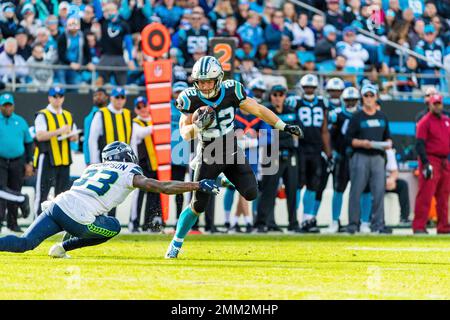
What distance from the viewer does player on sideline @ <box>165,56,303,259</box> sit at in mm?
11648

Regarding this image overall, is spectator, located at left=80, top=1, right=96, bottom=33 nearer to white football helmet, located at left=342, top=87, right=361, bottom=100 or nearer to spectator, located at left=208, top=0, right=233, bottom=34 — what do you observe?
spectator, located at left=208, top=0, right=233, bottom=34

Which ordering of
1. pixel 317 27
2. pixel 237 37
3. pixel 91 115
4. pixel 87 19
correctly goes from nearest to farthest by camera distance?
pixel 91 115
pixel 87 19
pixel 237 37
pixel 317 27

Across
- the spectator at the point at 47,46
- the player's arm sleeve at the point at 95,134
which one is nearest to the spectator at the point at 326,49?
the spectator at the point at 47,46

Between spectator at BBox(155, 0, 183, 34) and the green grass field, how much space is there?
754cm

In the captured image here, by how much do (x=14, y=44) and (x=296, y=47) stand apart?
542 cm

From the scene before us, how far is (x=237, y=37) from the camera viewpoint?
21797 millimetres

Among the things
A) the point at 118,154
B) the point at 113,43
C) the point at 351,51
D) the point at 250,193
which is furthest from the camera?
the point at 351,51

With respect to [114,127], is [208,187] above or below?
below

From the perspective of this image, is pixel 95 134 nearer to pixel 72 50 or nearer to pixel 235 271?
pixel 72 50

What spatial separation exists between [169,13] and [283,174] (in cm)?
554

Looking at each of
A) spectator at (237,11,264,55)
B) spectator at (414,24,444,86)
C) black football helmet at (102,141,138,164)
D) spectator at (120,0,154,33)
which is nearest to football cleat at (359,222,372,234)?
spectator at (237,11,264,55)

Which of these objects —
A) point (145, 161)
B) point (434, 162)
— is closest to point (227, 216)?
point (145, 161)

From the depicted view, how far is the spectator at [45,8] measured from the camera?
21.3m

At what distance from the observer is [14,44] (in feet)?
64.8
